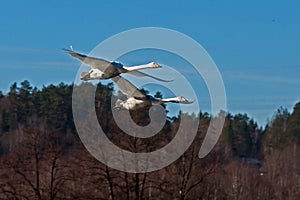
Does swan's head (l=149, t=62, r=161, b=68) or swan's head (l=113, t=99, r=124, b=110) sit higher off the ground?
swan's head (l=149, t=62, r=161, b=68)

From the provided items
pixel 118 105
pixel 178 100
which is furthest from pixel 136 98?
pixel 178 100

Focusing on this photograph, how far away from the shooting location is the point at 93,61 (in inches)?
682

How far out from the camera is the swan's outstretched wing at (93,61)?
56.4 feet

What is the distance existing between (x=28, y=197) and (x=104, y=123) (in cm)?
1092

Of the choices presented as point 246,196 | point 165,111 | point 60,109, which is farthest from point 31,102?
point 165,111

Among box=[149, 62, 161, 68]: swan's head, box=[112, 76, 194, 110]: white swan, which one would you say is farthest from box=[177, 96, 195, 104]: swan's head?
box=[149, 62, 161, 68]: swan's head

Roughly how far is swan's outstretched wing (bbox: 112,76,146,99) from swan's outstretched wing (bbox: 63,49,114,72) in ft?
1.09

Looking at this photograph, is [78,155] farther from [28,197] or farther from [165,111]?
[165,111]

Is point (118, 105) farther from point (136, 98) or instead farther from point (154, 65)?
point (154, 65)

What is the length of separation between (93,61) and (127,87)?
94 centimetres

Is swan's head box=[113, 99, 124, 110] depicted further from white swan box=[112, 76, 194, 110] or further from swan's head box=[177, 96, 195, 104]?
swan's head box=[177, 96, 195, 104]

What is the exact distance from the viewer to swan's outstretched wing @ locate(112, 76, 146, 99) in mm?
17797

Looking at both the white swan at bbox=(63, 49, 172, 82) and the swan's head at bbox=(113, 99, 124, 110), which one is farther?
the swan's head at bbox=(113, 99, 124, 110)

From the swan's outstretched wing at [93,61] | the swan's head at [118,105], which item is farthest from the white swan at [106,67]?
the swan's head at [118,105]
